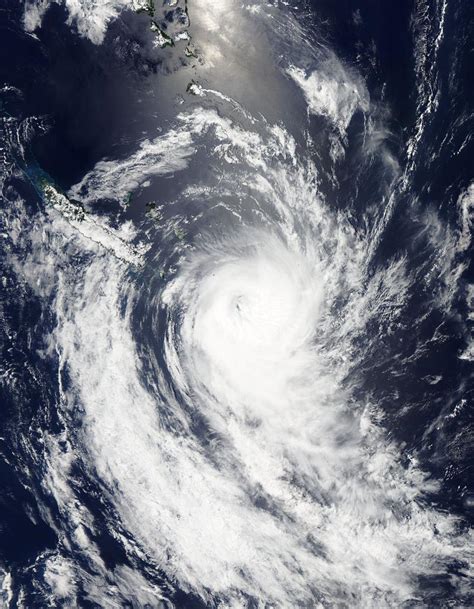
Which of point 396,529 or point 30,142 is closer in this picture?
point 396,529

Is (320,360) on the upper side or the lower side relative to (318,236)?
lower

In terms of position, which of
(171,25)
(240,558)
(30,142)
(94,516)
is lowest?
(94,516)

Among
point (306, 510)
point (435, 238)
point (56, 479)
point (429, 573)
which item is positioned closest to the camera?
point (435, 238)

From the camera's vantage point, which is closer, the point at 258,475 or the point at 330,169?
Result: the point at 330,169

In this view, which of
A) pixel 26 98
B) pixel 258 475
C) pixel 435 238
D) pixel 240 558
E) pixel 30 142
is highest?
pixel 435 238

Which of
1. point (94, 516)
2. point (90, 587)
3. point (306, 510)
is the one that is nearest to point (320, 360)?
point (306, 510)

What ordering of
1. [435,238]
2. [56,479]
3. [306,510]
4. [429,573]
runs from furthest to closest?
[56,479], [306,510], [429,573], [435,238]

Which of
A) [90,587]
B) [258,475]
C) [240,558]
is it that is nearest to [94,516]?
[90,587]

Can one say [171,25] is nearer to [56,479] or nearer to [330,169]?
[330,169]

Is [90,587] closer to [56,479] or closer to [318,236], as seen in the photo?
[56,479]
